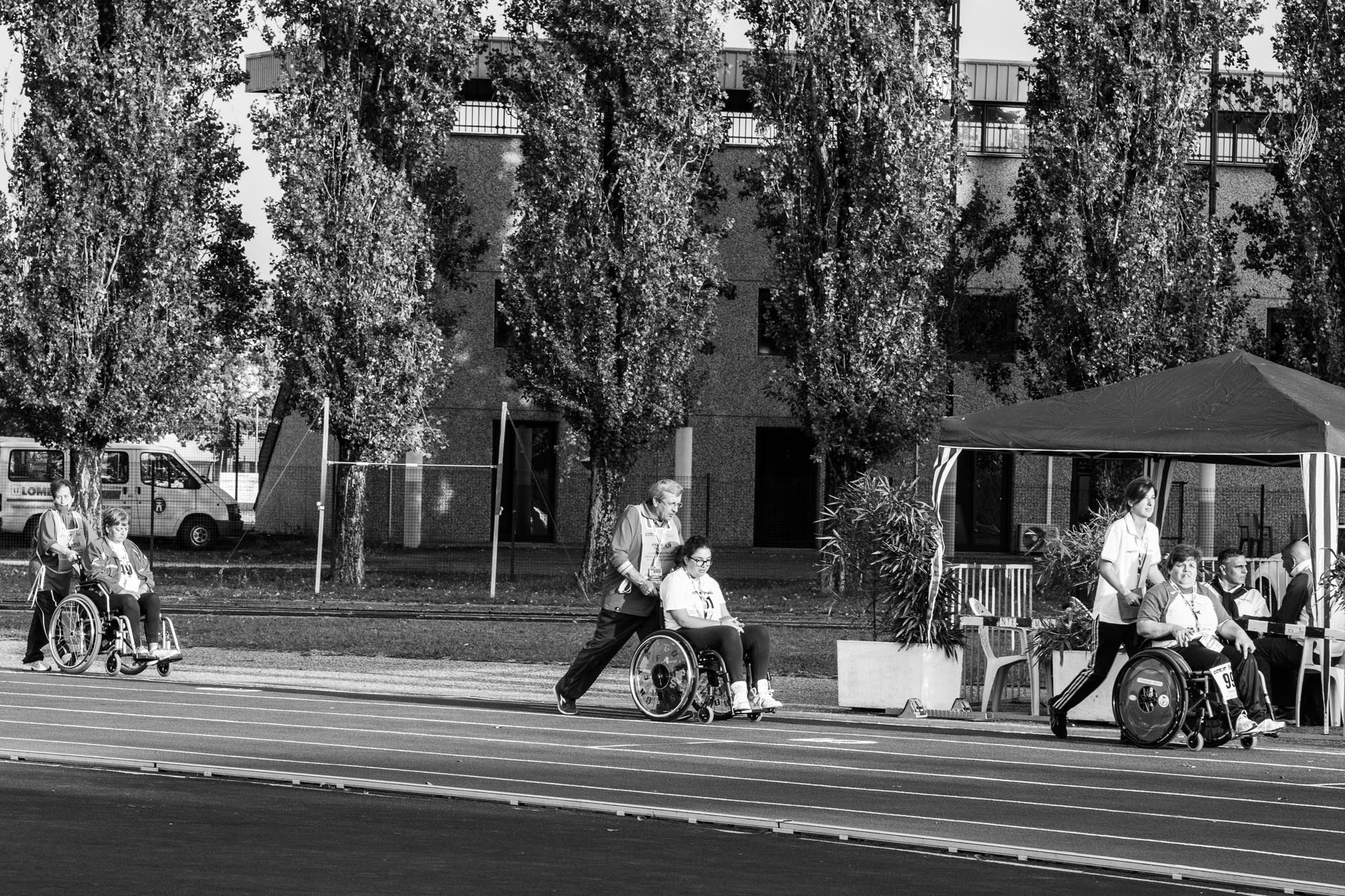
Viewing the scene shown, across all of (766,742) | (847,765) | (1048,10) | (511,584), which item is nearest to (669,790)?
(847,765)

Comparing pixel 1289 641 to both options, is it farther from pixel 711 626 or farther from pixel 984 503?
pixel 984 503

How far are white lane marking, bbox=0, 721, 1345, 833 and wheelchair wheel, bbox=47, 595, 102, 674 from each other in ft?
12.9

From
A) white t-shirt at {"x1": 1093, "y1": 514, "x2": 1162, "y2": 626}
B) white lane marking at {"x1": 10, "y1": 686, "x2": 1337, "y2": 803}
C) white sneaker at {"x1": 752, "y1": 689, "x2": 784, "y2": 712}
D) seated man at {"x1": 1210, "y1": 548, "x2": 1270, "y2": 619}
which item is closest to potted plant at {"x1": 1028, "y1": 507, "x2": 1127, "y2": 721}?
white t-shirt at {"x1": 1093, "y1": 514, "x2": 1162, "y2": 626}

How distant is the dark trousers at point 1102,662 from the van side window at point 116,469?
91.3 ft

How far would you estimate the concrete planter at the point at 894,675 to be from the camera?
45.8ft

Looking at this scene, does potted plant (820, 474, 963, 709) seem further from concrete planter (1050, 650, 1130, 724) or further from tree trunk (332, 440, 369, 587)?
tree trunk (332, 440, 369, 587)

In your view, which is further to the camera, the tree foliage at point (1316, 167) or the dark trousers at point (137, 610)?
the tree foliage at point (1316, 167)

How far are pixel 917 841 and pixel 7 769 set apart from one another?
475cm

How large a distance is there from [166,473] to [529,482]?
7.29 m

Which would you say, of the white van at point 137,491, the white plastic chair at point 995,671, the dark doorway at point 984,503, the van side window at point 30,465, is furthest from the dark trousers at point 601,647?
the dark doorway at point 984,503

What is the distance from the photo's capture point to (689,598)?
13.0 metres

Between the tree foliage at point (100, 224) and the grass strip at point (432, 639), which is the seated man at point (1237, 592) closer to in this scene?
the grass strip at point (432, 639)

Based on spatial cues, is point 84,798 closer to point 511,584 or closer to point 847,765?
point 847,765

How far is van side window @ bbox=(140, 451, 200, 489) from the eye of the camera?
37219mm
